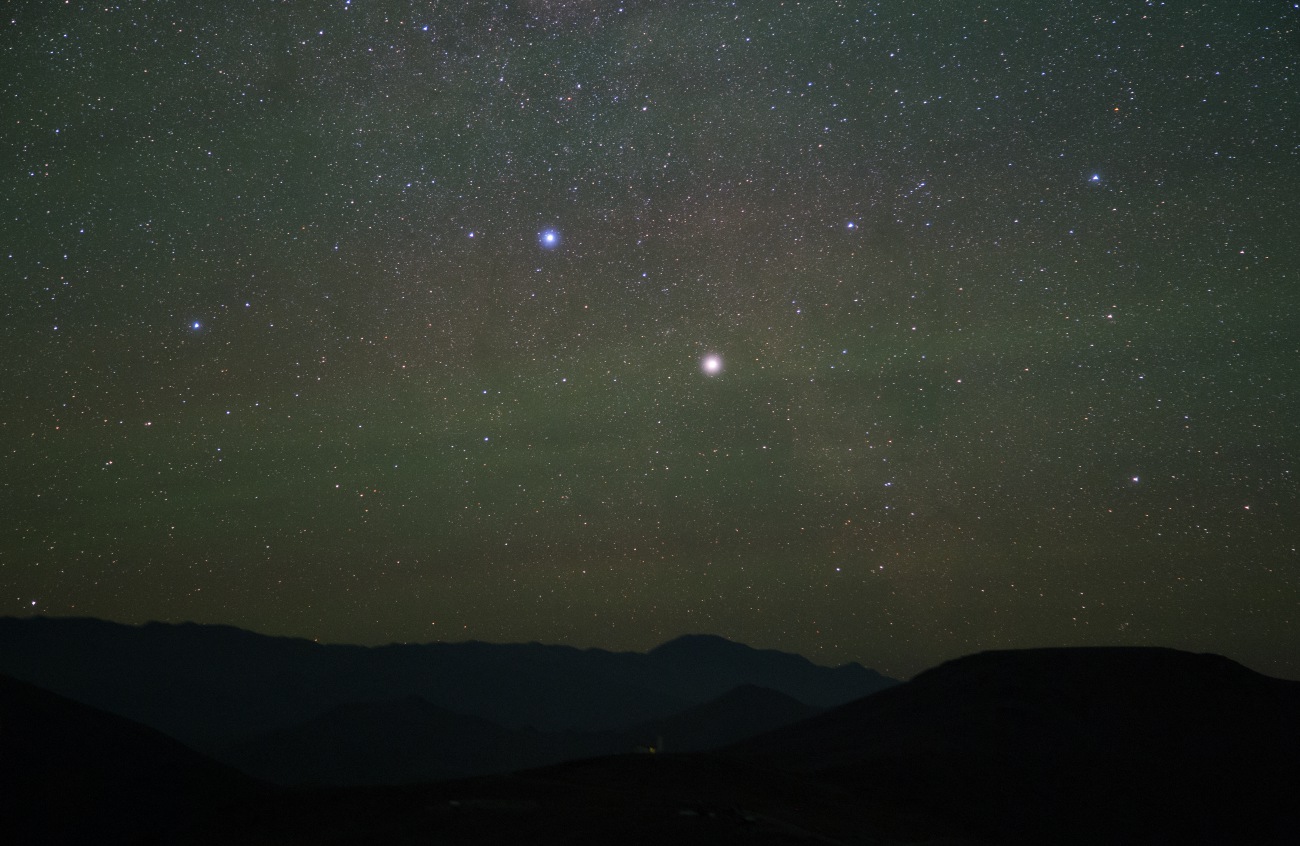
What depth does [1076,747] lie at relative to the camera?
28578mm

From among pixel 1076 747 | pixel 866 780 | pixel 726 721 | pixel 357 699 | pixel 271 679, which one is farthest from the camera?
pixel 271 679

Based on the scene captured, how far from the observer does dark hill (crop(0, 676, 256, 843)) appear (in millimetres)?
31016

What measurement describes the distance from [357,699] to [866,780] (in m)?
119

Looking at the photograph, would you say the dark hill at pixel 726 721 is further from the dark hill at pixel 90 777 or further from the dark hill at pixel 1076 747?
the dark hill at pixel 90 777

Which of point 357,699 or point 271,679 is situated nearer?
point 357,699

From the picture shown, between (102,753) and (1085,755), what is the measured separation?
35.9 m

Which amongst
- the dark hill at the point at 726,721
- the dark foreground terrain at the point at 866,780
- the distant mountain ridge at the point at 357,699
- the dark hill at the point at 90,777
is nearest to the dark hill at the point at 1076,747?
the dark foreground terrain at the point at 866,780

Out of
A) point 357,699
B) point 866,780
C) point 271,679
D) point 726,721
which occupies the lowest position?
point 726,721

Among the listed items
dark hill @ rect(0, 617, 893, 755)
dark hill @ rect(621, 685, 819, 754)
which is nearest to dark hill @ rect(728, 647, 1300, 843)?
dark hill @ rect(621, 685, 819, 754)

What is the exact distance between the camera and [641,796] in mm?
17016

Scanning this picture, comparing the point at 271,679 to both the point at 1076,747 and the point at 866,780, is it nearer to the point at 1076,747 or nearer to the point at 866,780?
the point at 1076,747

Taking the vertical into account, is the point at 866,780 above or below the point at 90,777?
above

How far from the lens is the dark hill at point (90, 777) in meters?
31.0

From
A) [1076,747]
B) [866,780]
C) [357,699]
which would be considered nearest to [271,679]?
[357,699]
